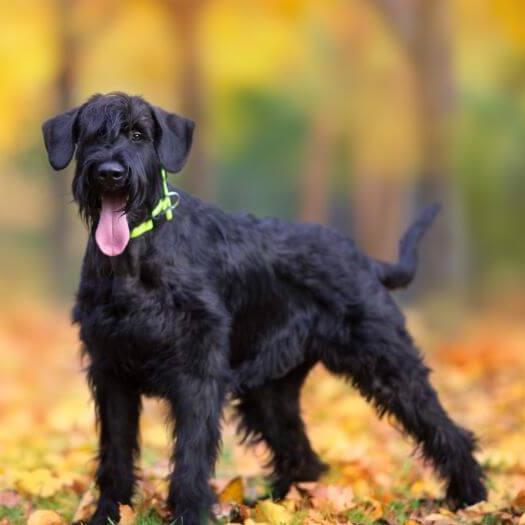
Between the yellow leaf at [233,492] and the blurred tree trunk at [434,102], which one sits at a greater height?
the blurred tree trunk at [434,102]

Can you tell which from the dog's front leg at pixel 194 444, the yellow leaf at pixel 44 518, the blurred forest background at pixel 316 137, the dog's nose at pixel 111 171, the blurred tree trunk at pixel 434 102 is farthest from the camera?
the blurred tree trunk at pixel 434 102

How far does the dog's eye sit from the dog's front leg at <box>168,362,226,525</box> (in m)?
0.97

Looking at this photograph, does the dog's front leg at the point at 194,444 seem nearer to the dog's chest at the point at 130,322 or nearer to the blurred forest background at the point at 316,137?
the dog's chest at the point at 130,322

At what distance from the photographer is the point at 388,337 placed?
4.63 metres

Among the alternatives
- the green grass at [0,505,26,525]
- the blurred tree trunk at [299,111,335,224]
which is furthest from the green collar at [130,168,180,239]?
the blurred tree trunk at [299,111,335,224]

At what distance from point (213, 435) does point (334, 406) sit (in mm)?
3902

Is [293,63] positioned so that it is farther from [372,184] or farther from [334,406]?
[334,406]

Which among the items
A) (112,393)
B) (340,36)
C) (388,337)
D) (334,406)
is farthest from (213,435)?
(340,36)

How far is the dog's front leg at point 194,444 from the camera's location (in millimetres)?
3891

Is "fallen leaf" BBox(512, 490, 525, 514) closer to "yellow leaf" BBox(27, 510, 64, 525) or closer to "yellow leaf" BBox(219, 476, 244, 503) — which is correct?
"yellow leaf" BBox(219, 476, 244, 503)

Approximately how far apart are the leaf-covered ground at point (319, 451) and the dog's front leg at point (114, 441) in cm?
13

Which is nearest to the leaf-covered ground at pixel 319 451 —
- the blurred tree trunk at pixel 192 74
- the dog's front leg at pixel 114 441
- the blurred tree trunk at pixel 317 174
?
the dog's front leg at pixel 114 441

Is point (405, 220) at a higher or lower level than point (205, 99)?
lower

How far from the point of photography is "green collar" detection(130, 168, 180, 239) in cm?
392
